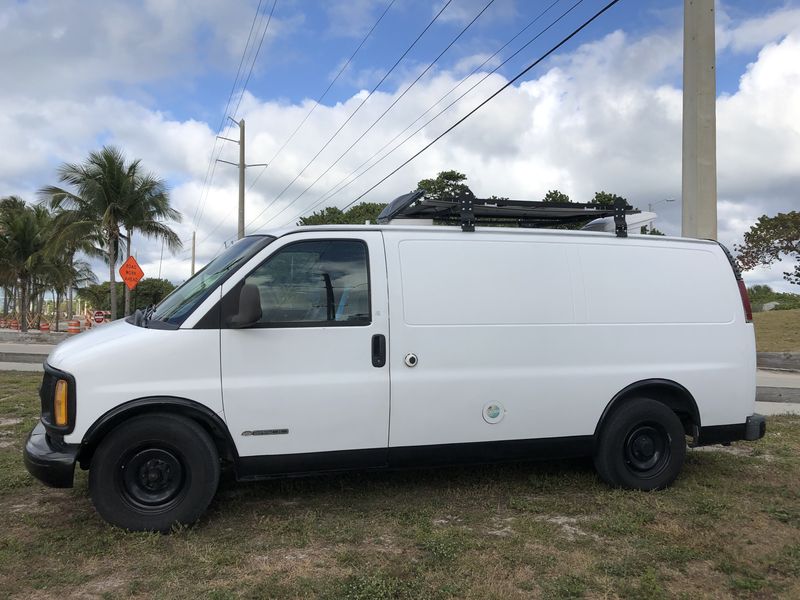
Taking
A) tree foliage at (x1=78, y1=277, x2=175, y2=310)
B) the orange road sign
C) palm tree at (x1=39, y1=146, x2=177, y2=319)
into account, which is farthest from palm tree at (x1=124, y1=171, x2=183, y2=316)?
tree foliage at (x1=78, y1=277, x2=175, y2=310)

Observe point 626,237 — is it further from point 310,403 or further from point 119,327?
point 119,327

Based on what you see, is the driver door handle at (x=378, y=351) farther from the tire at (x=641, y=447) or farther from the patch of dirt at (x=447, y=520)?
the tire at (x=641, y=447)

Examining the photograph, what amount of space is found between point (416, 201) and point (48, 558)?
3463 mm

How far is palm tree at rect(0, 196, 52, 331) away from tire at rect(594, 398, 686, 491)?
1337 inches

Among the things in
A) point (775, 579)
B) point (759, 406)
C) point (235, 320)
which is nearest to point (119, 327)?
point (235, 320)

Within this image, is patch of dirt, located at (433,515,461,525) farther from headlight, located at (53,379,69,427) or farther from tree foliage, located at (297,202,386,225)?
tree foliage, located at (297,202,386,225)

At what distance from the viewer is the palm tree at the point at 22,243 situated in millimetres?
33562

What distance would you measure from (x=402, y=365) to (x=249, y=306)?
3.65 ft

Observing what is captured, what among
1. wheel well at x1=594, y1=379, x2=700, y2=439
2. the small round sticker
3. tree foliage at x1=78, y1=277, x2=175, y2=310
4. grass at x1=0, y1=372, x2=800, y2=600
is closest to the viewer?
grass at x1=0, y1=372, x2=800, y2=600

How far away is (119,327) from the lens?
14.2ft

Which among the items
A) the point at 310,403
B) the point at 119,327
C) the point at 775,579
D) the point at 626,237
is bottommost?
the point at 775,579

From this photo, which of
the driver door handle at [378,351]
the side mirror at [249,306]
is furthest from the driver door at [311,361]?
the side mirror at [249,306]

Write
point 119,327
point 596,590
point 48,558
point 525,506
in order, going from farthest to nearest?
point 525,506 → point 119,327 → point 48,558 → point 596,590

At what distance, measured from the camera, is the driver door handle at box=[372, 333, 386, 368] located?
4.32 m
